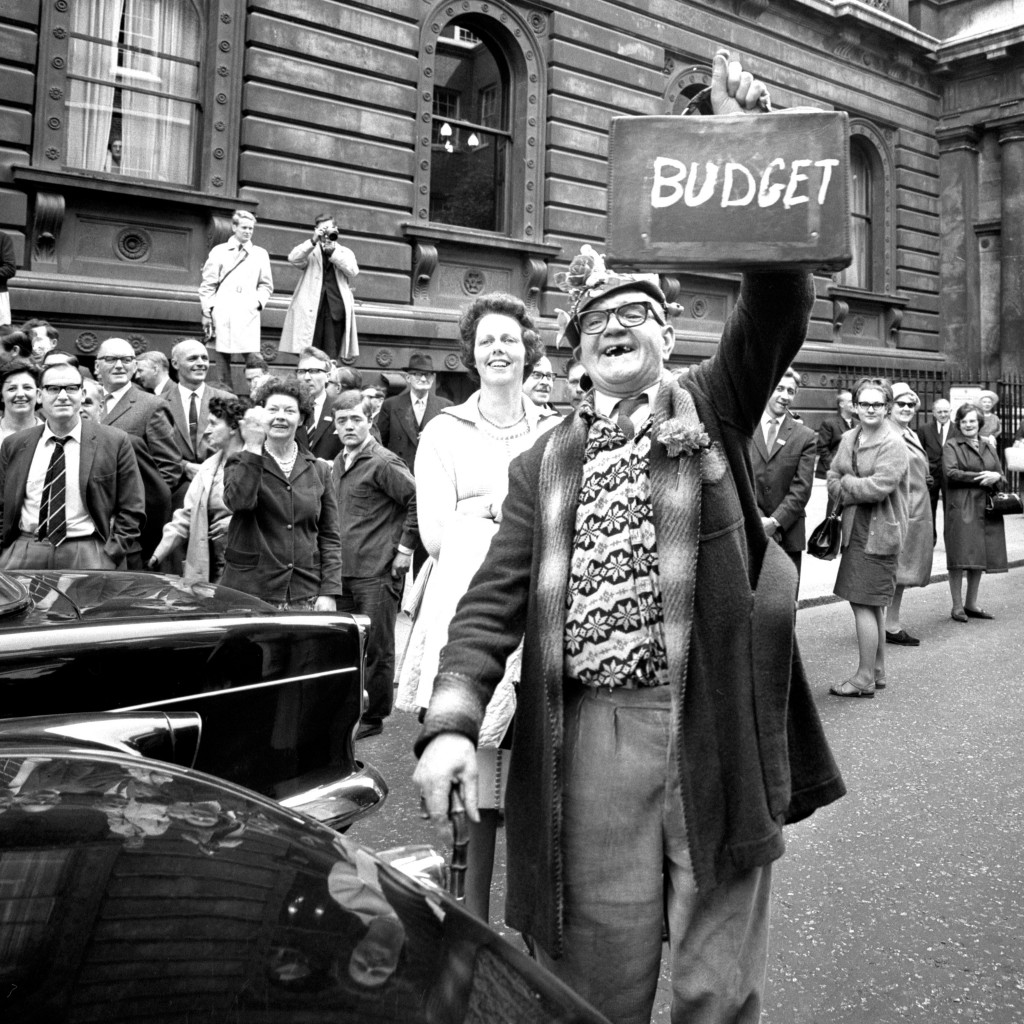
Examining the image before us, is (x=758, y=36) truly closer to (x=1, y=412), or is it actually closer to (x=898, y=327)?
(x=898, y=327)

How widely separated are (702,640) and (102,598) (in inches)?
85.3

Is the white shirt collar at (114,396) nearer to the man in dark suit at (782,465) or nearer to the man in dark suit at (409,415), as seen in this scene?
the man in dark suit at (409,415)

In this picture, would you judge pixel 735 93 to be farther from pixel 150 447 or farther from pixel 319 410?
pixel 319 410

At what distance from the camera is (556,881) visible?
2371mm

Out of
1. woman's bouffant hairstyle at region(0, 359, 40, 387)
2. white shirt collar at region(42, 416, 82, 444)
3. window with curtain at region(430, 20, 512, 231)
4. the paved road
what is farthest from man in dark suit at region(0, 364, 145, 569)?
window with curtain at region(430, 20, 512, 231)

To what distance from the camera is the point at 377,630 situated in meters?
6.26

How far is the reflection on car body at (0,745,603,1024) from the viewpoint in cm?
137

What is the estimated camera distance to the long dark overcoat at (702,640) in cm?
231

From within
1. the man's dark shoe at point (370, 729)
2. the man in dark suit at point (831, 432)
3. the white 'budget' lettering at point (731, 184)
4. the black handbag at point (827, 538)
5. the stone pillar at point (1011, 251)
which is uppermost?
the stone pillar at point (1011, 251)

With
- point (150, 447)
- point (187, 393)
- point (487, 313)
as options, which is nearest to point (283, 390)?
point (150, 447)

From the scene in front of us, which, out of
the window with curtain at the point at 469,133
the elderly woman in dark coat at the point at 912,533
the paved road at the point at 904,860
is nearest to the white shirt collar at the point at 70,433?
the paved road at the point at 904,860

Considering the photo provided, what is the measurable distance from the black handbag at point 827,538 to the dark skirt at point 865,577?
0.73 ft

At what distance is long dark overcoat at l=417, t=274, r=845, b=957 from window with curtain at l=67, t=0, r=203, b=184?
37.1 ft

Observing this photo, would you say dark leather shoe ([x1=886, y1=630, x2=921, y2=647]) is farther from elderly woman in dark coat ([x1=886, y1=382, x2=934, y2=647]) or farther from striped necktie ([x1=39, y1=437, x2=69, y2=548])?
striped necktie ([x1=39, y1=437, x2=69, y2=548])
